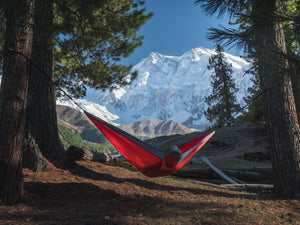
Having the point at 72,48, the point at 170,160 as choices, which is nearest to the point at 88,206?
the point at 170,160

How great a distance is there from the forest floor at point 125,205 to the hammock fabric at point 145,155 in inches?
14.9

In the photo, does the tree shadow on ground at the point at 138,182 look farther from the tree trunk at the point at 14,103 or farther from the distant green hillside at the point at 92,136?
the distant green hillside at the point at 92,136

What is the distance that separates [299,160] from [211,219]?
1.79 meters

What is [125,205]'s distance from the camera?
2.59 meters

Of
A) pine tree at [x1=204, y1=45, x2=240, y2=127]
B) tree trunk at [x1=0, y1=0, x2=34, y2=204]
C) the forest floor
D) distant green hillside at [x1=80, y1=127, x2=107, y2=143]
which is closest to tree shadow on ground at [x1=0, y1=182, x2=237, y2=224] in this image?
the forest floor

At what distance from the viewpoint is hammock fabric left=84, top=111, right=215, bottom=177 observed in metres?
2.94

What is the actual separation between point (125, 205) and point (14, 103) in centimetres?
175

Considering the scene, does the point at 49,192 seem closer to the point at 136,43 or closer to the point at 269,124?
the point at 269,124

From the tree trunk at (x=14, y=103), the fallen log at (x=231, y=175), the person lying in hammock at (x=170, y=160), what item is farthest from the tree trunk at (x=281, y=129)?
the tree trunk at (x=14, y=103)

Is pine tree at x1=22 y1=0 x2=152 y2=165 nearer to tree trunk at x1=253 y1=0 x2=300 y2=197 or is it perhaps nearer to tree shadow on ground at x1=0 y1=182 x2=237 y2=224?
tree shadow on ground at x1=0 y1=182 x2=237 y2=224

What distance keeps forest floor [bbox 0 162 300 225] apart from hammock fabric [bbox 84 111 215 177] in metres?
0.38

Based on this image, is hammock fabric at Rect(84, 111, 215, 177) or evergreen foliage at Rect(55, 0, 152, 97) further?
evergreen foliage at Rect(55, 0, 152, 97)

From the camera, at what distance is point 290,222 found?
2.17m

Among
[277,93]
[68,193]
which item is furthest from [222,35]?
[68,193]
